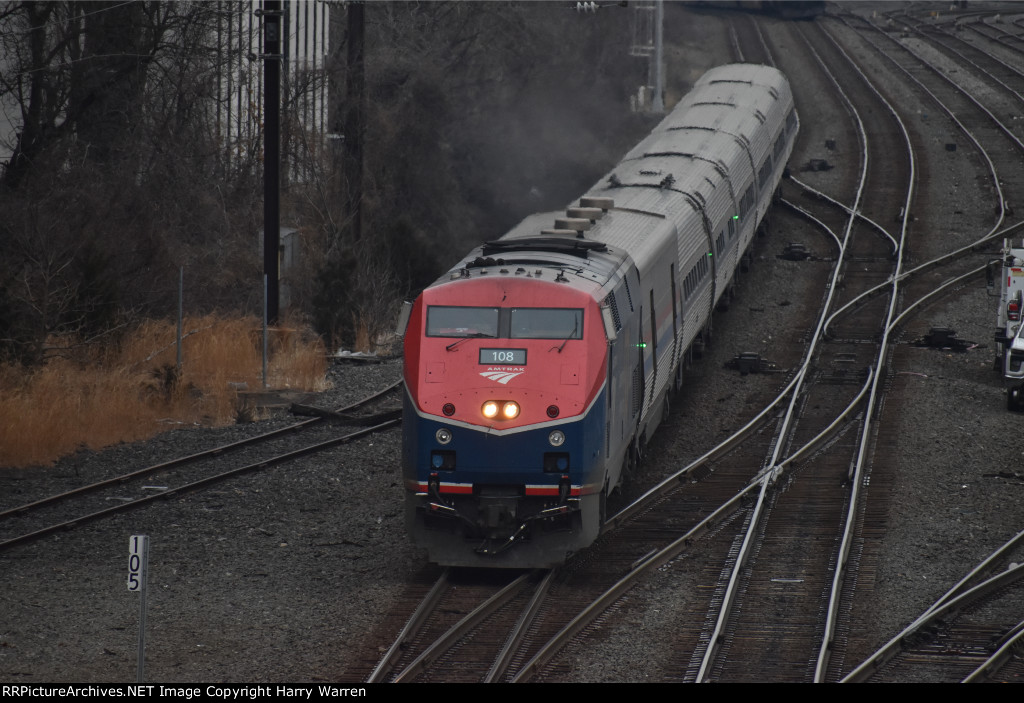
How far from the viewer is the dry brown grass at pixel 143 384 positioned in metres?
18.4

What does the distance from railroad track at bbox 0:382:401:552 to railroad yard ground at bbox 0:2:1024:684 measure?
20 cm

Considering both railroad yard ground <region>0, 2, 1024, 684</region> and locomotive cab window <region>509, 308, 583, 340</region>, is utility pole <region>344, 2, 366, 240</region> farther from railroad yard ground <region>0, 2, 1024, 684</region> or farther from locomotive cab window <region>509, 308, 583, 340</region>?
locomotive cab window <region>509, 308, 583, 340</region>

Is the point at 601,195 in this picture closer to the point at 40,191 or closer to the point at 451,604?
the point at 451,604

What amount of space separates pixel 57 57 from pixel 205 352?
37.4 feet

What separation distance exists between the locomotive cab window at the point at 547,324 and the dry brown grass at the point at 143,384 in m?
8.00

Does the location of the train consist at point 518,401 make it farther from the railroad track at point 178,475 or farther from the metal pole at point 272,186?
the metal pole at point 272,186

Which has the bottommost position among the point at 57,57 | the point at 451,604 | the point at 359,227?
the point at 451,604

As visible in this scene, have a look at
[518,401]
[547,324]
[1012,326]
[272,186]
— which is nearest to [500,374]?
[518,401]

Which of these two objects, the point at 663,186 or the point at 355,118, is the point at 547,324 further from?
the point at 355,118

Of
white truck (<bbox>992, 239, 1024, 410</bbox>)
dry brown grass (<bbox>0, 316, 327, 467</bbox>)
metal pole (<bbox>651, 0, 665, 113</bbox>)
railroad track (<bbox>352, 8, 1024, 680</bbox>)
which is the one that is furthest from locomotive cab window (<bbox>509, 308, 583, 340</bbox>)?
Result: metal pole (<bbox>651, 0, 665, 113</bbox>)

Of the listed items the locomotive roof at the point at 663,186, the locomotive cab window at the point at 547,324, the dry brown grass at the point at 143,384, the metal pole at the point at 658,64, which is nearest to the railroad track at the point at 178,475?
the dry brown grass at the point at 143,384

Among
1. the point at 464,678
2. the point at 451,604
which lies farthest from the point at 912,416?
the point at 464,678

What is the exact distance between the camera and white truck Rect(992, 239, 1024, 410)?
20.2 m

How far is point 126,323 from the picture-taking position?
2342 cm
